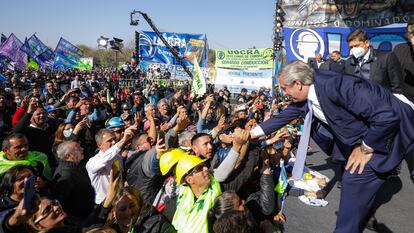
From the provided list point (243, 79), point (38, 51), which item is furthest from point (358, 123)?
point (38, 51)

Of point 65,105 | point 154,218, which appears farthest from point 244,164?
point 65,105

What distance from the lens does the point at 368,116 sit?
2.27 metres

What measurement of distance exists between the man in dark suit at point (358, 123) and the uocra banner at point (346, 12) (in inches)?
393

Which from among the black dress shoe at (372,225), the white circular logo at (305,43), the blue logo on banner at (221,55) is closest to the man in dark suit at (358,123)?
the black dress shoe at (372,225)

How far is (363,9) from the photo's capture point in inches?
441

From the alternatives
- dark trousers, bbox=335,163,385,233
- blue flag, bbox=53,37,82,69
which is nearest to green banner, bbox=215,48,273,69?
blue flag, bbox=53,37,82,69

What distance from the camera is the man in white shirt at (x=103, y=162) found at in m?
3.54

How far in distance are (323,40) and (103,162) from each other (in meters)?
7.37

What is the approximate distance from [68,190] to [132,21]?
21557mm

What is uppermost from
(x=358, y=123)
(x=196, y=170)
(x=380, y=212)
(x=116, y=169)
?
(x=358, y=123)

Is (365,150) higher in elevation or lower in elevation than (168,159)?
higher

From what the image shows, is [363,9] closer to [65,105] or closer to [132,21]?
[65,105]

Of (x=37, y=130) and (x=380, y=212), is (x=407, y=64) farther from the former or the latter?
(x=37, y=130)

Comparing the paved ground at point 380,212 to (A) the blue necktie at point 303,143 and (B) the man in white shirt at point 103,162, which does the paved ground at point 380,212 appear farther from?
(B) the man in white shirt at point 103,162
